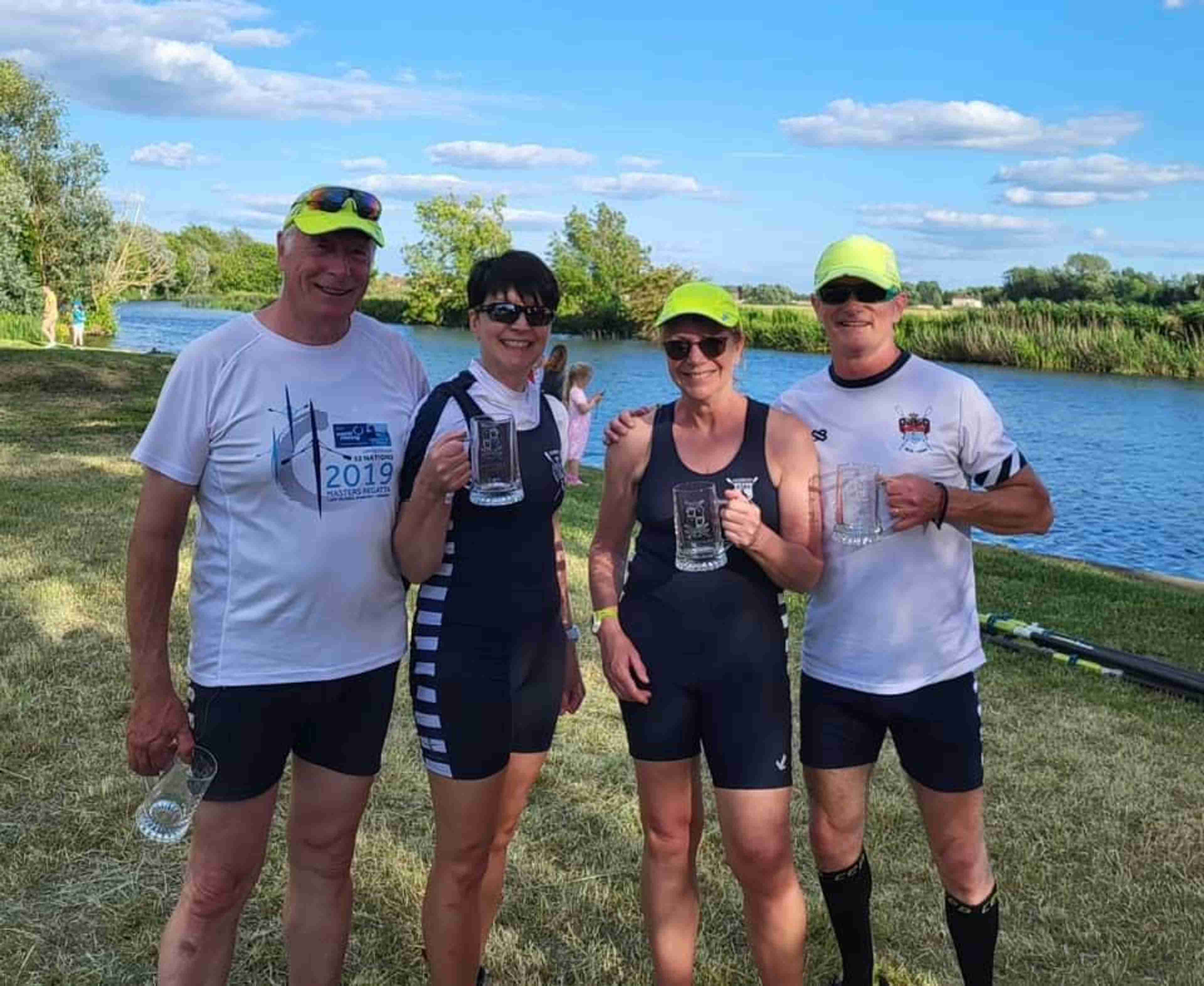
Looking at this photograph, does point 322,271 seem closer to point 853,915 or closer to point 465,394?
point 465,394

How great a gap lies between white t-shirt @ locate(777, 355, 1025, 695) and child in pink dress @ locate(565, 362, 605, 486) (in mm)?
10258

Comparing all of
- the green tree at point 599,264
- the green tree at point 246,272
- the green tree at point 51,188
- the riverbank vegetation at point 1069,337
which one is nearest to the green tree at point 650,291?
the green tree at point 599,264

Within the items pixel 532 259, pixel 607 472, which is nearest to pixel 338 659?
pixel 607 472

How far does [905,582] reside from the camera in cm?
271

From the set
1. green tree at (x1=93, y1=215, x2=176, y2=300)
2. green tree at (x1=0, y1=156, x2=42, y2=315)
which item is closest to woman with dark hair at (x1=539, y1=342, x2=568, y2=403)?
green tree at (x1=0, y1=156, x2=42, y2=315)

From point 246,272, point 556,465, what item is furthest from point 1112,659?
point 246,272

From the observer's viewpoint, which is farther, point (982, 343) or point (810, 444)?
point (982, 343)

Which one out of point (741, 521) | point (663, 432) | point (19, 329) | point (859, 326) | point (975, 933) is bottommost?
point (19, 329)

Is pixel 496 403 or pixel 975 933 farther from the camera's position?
pixel 975 933

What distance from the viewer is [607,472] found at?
2787 millimetres

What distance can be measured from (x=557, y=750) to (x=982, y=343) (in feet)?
121

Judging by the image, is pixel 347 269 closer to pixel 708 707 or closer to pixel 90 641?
pixel 708 707

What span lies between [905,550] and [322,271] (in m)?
1.62

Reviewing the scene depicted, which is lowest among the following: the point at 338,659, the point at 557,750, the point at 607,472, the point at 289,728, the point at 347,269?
the point at 557,750
